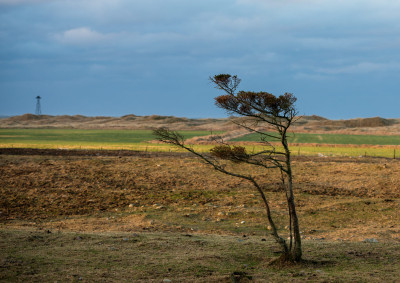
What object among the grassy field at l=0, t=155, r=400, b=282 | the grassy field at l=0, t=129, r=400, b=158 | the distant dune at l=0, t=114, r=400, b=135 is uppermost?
the distant dune at l=0, t=114, r=400, b=135

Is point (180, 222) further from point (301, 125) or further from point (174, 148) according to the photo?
point (301, 125)

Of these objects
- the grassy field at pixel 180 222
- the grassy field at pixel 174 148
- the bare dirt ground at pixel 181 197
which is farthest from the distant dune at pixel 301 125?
the grassy field at pixel 180 222

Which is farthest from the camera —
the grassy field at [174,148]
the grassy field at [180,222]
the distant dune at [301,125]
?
the distant dune at [301,125]

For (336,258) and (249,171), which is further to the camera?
(249,171)

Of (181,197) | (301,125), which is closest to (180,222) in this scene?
(181,197)

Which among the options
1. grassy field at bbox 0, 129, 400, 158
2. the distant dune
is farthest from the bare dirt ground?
the distant dune

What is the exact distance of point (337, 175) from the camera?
102ft

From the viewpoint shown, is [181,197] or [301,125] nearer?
[181,197]

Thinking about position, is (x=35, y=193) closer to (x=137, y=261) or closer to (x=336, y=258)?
(x=137, y=261)

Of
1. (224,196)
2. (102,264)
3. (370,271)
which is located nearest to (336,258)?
(370,271)

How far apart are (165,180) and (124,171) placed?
308 cm

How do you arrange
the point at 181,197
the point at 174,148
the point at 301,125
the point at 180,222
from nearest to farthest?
the point at 180,222, the point at 181,197, the point at 174,148, the point at 301,125

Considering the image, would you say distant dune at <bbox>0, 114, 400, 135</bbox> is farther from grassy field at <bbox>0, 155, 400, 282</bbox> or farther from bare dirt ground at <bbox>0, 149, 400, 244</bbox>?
grassy field at <bbox>0, 155, 400, 282</bbox>

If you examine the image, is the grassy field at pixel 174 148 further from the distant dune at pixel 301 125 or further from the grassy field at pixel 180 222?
the distant dune at pixel 301 125
